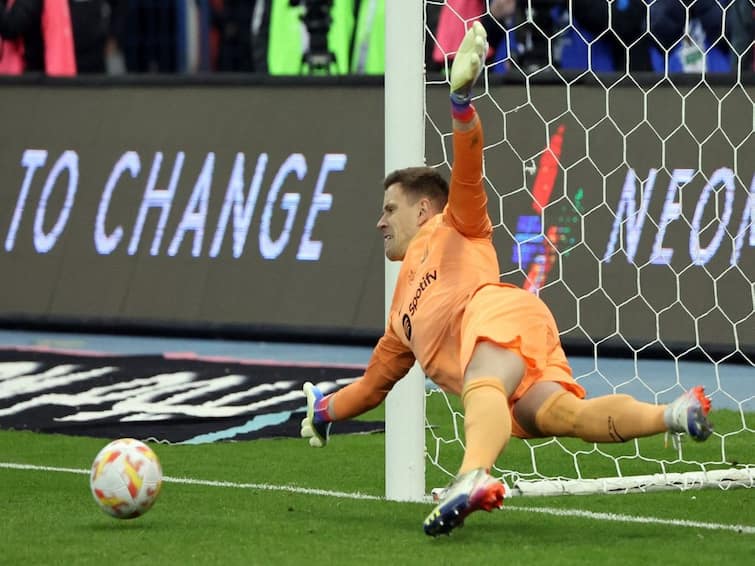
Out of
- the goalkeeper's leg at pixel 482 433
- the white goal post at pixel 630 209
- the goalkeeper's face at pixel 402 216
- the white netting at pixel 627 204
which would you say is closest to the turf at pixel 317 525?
the goalkeeper's leg at pixel 482 433

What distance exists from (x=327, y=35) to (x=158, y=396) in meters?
5.64

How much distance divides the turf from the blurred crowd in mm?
3471

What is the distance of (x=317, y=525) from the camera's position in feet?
21.7

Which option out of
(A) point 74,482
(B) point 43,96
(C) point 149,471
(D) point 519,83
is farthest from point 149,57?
(C) point 149,471

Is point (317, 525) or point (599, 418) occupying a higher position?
point (599, 418)

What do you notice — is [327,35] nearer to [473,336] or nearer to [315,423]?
[315,423]

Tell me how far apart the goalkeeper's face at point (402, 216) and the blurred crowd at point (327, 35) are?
3.78m

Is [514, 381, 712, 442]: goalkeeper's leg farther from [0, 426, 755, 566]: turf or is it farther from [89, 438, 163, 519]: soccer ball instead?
[89, 438, 163, 519]: soccer ball

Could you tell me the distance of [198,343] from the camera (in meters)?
13.5

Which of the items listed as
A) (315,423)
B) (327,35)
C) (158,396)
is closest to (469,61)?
(315,423)

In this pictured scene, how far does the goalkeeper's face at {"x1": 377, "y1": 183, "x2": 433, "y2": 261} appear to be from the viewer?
6.75 meters

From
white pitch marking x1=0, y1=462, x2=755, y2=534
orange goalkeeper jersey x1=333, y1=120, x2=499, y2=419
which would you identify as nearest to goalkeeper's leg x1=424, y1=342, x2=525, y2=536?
orange goalkeeper jersey x1=333, y1=120, x2=499, y2=419

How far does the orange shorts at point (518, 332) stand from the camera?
248 inches

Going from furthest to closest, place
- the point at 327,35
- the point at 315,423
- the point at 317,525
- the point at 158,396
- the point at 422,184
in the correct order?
the point at 327,35 → the point at 158,396 → the point at 315,423 → the point at 422,184 → the point at 317,525
